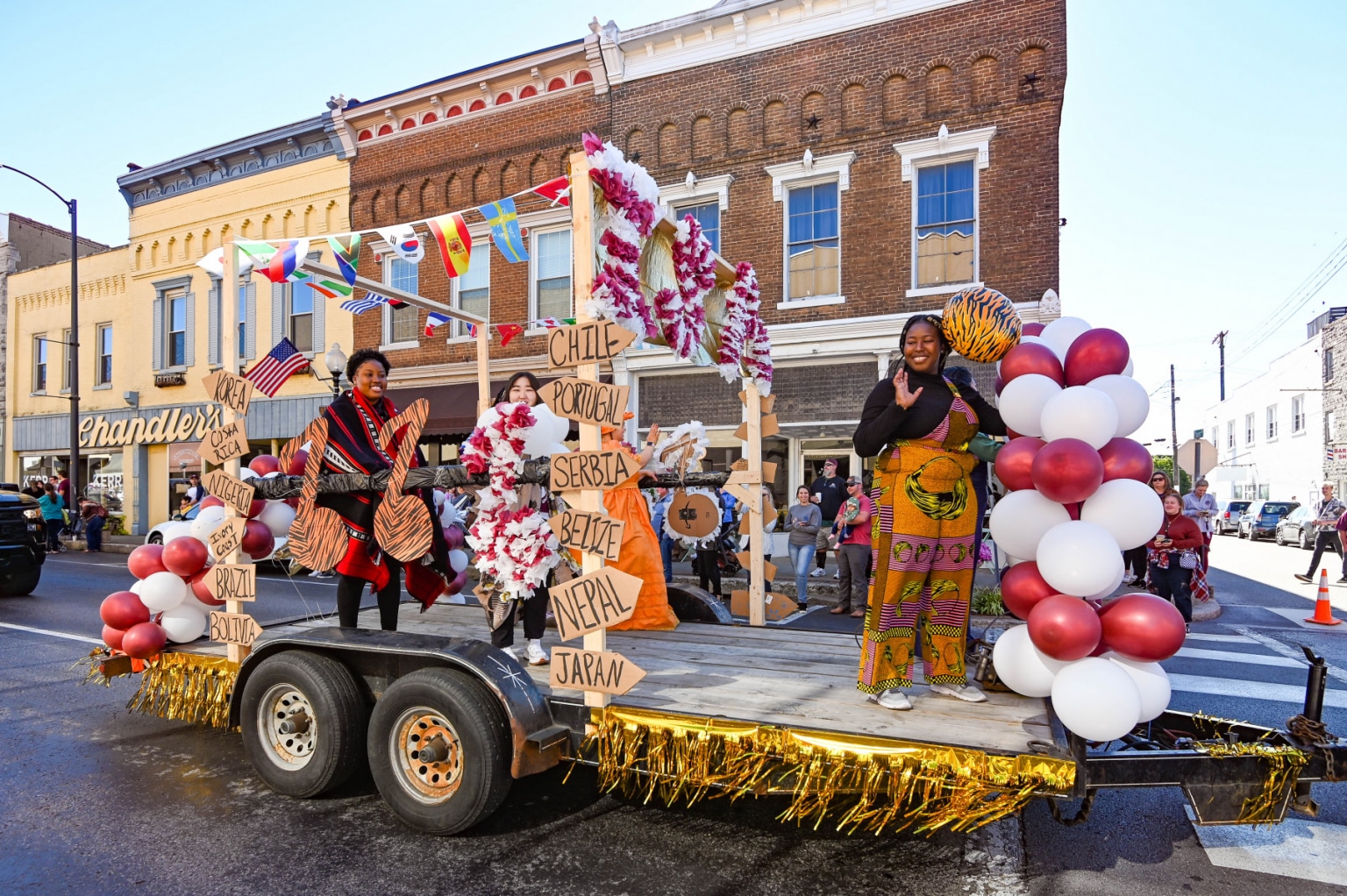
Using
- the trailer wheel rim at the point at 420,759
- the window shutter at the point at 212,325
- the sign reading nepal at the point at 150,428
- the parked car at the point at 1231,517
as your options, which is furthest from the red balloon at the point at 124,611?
the parked car at the point at 1231,517

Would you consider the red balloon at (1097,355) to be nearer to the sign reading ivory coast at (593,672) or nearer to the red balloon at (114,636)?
the sign reading ivory coast at (593,672)

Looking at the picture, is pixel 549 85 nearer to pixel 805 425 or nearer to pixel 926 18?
pixel 926 18

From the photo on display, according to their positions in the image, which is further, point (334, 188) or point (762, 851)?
point (334, 188)

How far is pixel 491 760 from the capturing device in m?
3.27

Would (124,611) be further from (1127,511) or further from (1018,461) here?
(1127,511)

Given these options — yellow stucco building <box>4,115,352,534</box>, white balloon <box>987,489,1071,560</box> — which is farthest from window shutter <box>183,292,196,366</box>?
white balloon <box>987,489,1071,560</box>

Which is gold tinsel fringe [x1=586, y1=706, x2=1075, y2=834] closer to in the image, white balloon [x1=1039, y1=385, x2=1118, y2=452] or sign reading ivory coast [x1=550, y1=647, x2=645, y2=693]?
sign reading ivory coast [x1=550, y1=647, x2=645, y2=693]

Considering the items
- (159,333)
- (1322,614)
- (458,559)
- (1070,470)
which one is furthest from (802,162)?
(159,333)

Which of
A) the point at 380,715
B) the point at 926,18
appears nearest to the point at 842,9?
the point at 926,18

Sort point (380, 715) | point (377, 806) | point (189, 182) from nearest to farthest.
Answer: point (380, 715)
point (377, 806)
point (189, 182)

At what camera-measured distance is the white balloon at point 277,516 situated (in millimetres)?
5023

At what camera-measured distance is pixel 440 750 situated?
346cm

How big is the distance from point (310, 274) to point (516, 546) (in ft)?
8.05

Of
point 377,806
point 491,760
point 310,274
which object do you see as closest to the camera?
point 491,760
